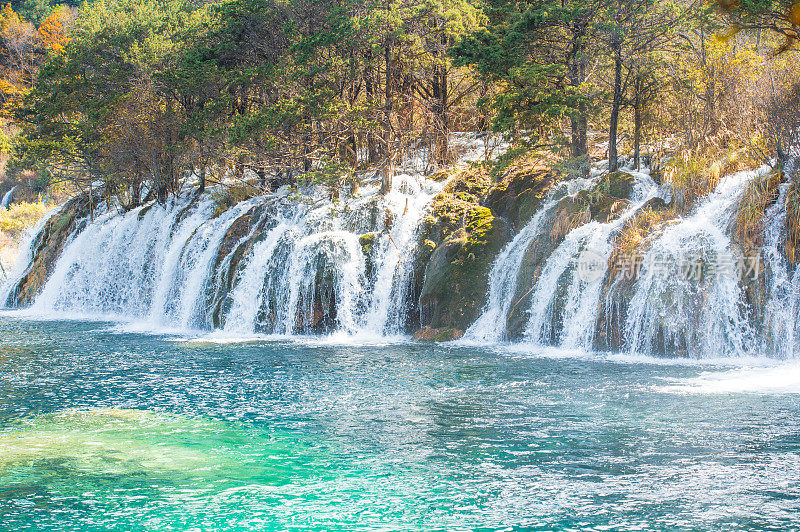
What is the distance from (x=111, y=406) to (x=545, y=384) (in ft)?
22.0

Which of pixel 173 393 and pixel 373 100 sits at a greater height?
pixel 373 100

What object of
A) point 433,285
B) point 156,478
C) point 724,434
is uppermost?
point 433,285

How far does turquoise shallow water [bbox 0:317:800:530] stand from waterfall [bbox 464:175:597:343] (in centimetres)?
293

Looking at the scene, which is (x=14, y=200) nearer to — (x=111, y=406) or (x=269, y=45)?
(x=269, y=45)

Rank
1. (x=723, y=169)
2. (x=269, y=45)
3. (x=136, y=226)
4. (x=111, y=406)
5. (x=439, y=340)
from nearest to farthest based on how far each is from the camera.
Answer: (x=111, y=406)
(x=723, y=169)
(x=439, y=340)
(x=269, y=45)
(x=136, y=226)

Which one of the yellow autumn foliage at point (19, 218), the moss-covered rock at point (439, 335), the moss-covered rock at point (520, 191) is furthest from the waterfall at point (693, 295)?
the yellow autumn foliage at point (19, 218)

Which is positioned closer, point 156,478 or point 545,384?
point 156,478

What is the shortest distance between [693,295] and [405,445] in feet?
25.7

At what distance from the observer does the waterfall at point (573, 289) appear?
16062 millimetres

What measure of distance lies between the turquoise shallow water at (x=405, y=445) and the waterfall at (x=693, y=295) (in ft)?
2.60

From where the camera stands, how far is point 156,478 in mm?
8016

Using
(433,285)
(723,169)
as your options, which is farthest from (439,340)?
(723,169)

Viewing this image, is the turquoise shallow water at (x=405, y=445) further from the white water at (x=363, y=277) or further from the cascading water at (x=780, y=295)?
the white water at (x=363, y=277)

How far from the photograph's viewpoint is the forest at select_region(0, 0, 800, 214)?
58.0 feet
